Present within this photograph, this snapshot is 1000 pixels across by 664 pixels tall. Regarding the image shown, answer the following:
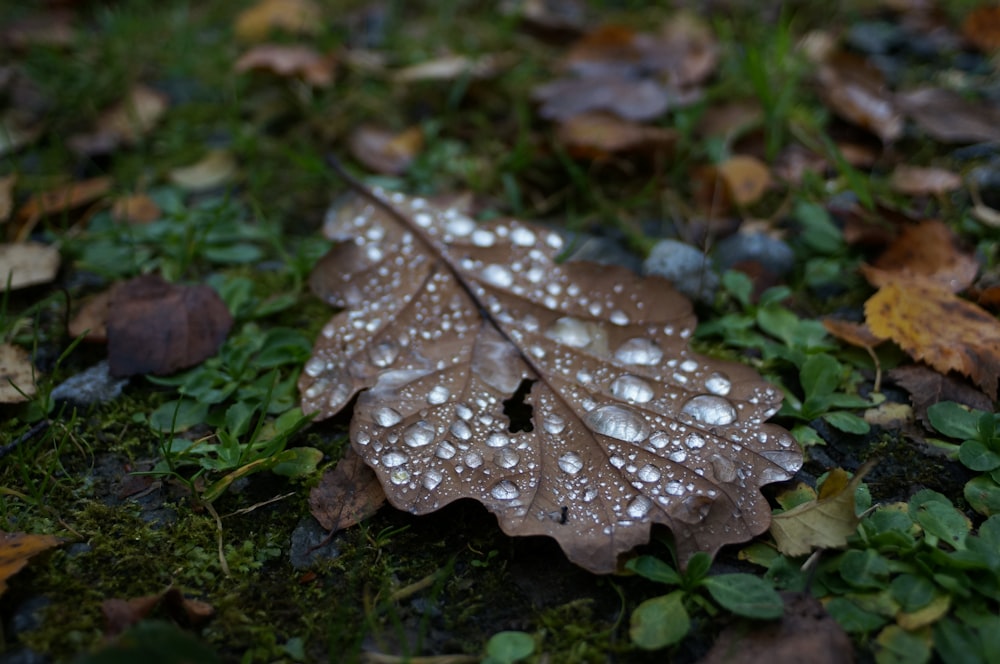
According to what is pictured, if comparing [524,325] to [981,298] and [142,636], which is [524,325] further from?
[981,298]

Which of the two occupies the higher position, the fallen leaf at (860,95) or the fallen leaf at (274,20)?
the fallen leaf at (860,95)

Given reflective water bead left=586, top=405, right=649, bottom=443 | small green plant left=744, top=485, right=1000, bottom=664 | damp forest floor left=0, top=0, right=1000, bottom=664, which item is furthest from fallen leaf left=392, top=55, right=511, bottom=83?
small green plant left=744, top=485, right=1000, bottom=664

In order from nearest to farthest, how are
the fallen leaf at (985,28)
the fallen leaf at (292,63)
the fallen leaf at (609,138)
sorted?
1. the fallen leaf at (609,138)
2. the fallen leaf at (292,63)
3. the fallen leaf at (985,28)

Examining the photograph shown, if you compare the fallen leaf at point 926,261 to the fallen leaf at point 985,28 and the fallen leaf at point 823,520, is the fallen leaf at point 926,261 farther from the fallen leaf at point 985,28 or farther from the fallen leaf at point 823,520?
the fallen leaf at point 985,28

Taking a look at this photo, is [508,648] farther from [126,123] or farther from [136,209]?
[126,123]

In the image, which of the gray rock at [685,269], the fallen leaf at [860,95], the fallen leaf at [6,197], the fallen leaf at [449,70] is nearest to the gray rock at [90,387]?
the fallen leaf at [6,197]

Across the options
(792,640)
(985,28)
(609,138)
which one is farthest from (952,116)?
(792,640)

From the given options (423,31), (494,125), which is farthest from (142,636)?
(423,31)
